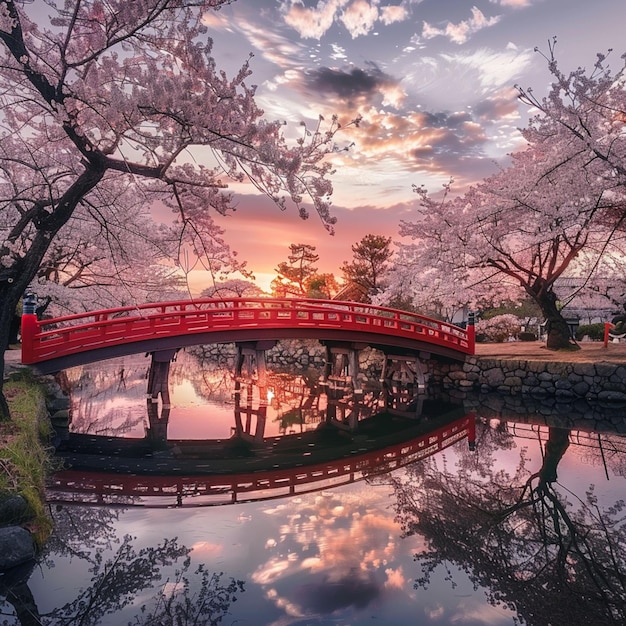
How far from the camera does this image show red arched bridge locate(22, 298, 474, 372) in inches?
474

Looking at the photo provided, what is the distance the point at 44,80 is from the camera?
6664 mm

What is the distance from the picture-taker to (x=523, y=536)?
249 inches

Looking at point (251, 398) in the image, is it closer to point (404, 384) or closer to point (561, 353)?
point (404, 384)

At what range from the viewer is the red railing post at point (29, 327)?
37.6ft

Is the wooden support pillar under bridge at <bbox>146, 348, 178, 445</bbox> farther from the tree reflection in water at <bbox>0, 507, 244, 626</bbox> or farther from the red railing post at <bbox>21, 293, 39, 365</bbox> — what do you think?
the tree reflection in water at <bbox>0, 507, 244, 626</bbox>

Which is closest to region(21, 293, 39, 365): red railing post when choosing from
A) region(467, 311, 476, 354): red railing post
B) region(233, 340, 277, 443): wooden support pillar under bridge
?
region(233, 340, 277, 443): wooden support pillar under bridge

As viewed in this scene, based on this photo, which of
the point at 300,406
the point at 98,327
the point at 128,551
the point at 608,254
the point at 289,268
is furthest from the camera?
the point at 289,268

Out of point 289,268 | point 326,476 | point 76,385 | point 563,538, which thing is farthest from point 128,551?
point 289,268

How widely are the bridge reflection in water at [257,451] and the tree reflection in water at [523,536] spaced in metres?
1.46

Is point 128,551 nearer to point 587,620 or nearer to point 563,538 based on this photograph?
point 587,620

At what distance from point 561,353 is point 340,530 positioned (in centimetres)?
1465

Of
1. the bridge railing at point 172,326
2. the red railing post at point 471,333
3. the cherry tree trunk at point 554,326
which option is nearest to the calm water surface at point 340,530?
the bridge railing at point 172,326

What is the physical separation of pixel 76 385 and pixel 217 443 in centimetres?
1197

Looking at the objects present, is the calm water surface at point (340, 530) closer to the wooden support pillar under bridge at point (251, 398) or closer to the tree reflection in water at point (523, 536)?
the tree reflection in water at point (523, 536)
